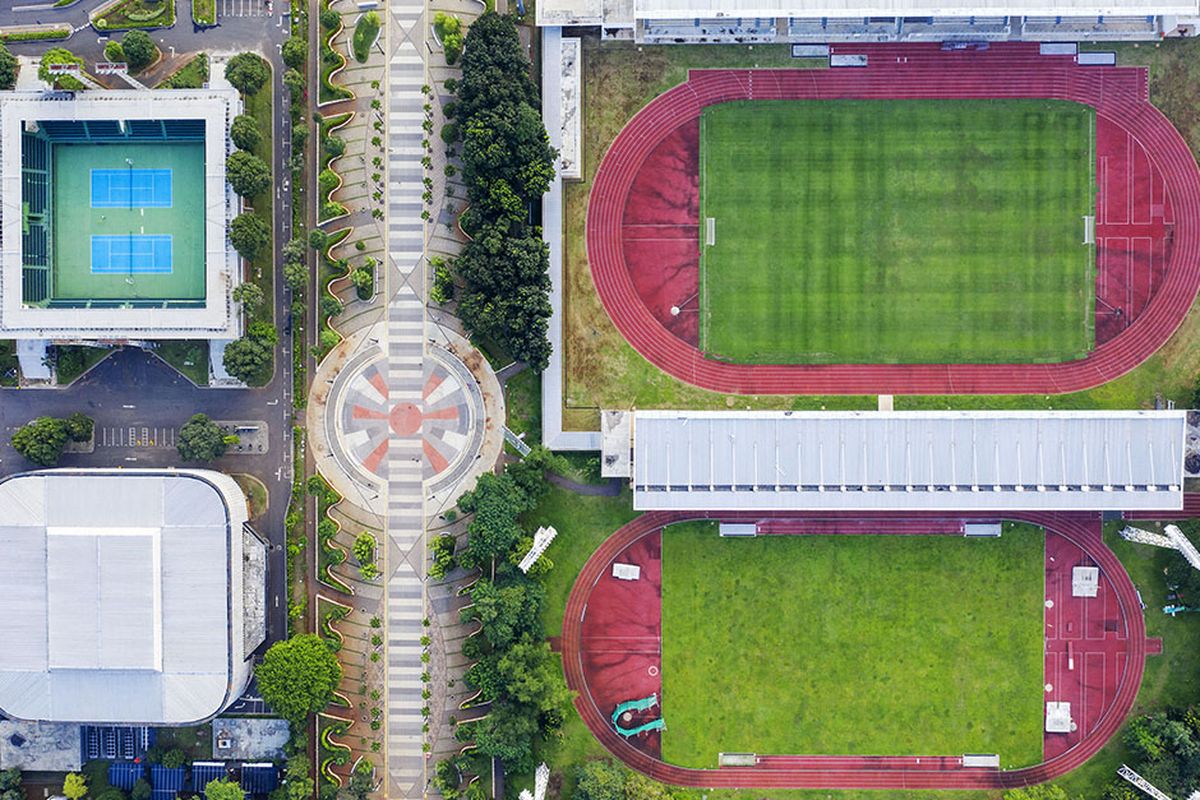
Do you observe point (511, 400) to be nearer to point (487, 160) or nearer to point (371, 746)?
point (487, 160)

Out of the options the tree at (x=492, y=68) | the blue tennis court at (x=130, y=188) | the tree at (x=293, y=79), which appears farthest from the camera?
the blue tennis court at (x=130, y=188)

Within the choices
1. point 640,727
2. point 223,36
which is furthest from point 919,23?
point 640,727

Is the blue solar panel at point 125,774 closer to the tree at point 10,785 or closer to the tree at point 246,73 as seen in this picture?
the tree at point 10,785

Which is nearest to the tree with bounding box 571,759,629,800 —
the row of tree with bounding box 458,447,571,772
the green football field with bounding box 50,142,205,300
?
the row of tree with bounding box 458,447,571,772

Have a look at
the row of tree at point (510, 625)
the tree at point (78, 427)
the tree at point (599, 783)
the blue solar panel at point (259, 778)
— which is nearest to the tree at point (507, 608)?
the row of tree at point (510, 625)

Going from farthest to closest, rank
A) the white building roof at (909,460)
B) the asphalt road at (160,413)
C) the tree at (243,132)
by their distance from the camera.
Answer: the asphalt road at (160,413)
the tree at (243,132)
the white building roof at (909,460)

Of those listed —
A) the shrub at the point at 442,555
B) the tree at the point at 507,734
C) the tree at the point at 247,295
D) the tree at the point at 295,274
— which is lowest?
the tree at the point at 507,734
